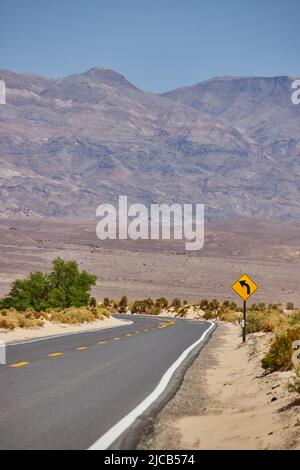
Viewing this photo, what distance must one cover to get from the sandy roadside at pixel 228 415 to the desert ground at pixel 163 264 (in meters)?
66.7

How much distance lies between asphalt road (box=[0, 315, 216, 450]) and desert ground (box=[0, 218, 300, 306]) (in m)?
61.8

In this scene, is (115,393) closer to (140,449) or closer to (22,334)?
(140,449)

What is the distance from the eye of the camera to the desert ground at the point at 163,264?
93.4 m

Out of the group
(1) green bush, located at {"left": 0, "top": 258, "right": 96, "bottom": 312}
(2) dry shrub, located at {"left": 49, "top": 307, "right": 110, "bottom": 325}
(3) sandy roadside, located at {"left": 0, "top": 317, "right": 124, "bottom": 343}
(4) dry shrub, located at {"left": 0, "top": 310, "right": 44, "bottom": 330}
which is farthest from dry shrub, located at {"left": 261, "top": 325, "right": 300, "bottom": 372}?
(1) green bush, located at {"left": 0, "top": 258, "right": 96, "bottom": 312}

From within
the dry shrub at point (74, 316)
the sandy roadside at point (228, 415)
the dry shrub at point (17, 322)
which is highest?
the sandy roadside at point (228, 415)

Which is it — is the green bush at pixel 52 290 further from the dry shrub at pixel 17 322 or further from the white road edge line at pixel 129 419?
the white road edge line at pixel 129 419

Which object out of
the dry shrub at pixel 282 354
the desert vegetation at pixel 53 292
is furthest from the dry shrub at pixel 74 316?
the dry shrub at pixel 282 354

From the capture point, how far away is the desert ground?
93.4m

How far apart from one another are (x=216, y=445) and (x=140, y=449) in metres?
0.95

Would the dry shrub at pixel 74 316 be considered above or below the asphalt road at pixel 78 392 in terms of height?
below

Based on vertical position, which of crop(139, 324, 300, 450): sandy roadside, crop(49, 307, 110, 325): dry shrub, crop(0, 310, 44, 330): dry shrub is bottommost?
crop(49, 307, 110, 325): dry shrub

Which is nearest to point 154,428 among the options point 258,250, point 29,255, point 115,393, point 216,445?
point 216,445

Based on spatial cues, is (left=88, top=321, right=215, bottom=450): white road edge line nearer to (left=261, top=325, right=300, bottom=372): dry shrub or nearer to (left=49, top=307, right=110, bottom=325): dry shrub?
(left=261, top=325, right=300, bottom=372): dry shrub

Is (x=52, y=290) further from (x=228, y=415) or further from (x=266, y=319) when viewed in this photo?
(x=228, y=415)
